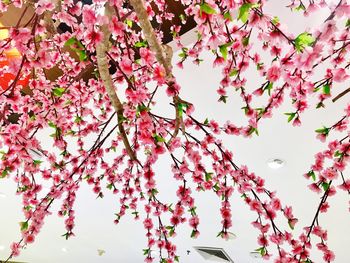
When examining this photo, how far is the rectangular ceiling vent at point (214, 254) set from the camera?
597 cm

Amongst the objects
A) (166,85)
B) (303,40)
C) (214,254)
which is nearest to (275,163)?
(166,85)

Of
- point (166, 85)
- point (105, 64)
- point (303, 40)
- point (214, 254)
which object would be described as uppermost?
point (214, 254)

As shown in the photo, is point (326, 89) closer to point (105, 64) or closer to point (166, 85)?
point (166, 85)

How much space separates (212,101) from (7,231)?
509 cm

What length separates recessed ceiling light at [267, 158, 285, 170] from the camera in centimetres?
386

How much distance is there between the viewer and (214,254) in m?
6.18

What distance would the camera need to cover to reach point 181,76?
127 inches

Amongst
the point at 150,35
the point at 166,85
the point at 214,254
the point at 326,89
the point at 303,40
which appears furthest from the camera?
the point at 214,254

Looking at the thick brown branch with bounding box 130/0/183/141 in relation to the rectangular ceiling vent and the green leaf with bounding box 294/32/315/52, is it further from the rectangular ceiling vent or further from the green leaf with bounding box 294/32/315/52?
the rectangular ceiling vent

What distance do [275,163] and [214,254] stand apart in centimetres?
296

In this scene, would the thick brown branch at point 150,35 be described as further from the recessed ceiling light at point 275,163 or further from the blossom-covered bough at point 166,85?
the recessed ceiling light at point 275,163

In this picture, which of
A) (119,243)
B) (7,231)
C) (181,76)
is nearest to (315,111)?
(181,76)

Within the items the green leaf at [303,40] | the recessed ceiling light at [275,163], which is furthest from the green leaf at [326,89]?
the recessed ceiling light at [275,163]

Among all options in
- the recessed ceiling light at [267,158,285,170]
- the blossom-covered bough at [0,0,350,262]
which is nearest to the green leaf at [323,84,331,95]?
the blossom-covered bough at [0,0,350,262]
